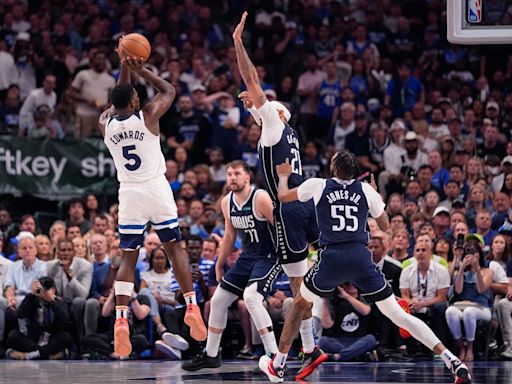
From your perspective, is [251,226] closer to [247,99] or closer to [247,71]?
[247,99]

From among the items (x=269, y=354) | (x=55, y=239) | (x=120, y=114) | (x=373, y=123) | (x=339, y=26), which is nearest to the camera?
(x=120, y=114)

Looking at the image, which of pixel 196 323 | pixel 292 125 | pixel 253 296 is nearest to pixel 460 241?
pixel 253 296

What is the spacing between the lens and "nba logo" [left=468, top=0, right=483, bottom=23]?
11555 mm

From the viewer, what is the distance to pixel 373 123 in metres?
21.7

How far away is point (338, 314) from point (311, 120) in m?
7.15

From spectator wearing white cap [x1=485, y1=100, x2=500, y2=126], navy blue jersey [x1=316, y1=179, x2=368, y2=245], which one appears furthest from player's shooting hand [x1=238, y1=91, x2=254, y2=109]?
spectator wearing white cap [x1=485, y1=100, x2=500, y2=126]

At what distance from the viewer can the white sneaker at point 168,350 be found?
1598cm

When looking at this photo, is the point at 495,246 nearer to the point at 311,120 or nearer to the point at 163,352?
the point at 163,352

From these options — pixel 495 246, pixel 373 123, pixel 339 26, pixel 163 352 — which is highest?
pixel 339 26

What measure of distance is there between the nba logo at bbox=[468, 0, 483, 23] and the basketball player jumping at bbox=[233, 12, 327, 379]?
2.48 m

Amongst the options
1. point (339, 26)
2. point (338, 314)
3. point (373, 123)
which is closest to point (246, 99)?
point (338, 314)

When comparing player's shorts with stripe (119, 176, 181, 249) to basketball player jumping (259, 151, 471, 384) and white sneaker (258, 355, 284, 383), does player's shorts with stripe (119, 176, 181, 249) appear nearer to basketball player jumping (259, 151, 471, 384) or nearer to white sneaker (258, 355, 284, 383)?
basketball player jumping (259, 151, 471, 384)

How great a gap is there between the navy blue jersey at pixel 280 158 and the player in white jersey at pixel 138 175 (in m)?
1.19

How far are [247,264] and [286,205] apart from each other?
2.76 ft
